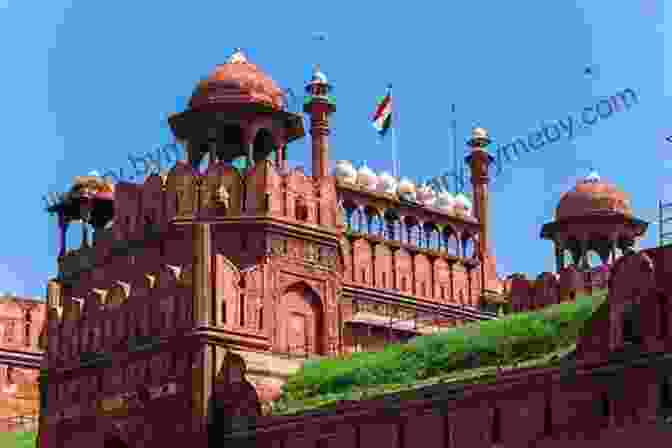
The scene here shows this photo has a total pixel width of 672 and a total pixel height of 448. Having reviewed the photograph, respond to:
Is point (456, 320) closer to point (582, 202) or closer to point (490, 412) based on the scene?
point (582, 202)

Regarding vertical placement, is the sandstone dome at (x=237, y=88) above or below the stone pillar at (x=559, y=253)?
above

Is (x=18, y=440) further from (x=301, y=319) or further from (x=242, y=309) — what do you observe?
(x=242, y=309)

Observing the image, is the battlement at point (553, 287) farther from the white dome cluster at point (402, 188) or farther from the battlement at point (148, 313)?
the battlement at point (148, 313)

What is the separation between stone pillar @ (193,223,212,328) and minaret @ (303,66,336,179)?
11.2 meters

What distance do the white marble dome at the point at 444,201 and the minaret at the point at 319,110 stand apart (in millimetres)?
4908

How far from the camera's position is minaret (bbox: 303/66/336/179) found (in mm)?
48156

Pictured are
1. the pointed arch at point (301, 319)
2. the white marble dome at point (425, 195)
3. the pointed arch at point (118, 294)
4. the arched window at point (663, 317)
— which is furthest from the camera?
the white marble dome at point (425, 195)

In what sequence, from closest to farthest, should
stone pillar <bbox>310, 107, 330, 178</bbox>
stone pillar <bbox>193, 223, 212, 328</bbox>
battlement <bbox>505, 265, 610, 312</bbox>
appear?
1. stone pillar <bbox>193, 223, 212, 328</bbox>
2. stone pillar <bbox>310, 107, 330, 178</bbox>
3. battlement <bbox>505, 265, 610, 312</bbox>

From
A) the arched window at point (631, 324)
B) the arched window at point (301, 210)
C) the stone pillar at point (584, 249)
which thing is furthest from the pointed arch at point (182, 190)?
the arched window at point (631, 324)

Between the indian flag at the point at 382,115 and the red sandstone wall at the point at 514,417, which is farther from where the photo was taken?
the indian flag at the point at 382,115

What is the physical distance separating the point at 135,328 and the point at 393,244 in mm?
11784

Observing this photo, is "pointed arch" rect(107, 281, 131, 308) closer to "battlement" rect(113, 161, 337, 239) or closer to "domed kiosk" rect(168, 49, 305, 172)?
"battlement" rect(113, 161, 337, 239)

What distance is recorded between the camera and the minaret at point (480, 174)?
52625mm

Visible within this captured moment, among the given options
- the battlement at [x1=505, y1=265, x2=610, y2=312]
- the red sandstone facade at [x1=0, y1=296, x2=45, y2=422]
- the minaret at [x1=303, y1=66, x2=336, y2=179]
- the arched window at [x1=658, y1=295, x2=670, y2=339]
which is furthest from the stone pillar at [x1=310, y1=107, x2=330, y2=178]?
the arched window at [x1=658, y1=295, x2=670, y2=339]
